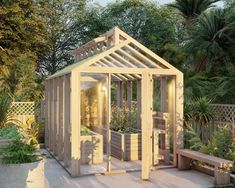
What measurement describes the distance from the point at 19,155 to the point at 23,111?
24.0 ft

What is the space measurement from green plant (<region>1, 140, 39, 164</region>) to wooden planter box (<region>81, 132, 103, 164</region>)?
123 inches

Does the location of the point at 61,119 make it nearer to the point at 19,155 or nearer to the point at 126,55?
the point at 126,55

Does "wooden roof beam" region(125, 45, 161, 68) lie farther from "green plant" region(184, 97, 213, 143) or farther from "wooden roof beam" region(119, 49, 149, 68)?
"green plant" region(184, 97, 213, 143)

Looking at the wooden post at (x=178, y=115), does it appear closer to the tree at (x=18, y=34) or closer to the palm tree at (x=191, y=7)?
the tree at (x=18, y=34)

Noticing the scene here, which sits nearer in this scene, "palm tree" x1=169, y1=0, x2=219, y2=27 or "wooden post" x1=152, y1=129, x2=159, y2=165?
"wooden post" x1=152, y1=129, x2=159, y2=165

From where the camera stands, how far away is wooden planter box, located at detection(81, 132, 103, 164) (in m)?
7.91

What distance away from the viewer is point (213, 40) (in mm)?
16484

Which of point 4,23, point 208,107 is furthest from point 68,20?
point 208,107

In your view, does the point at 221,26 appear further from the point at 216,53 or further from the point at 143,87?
the point at 143,87

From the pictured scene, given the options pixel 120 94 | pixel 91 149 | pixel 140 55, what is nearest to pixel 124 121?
pixel 91 149

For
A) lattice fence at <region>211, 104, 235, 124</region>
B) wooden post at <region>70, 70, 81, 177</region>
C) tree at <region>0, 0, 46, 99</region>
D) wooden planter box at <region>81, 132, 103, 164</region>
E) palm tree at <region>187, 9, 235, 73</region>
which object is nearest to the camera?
wooden post at <region>70, 70, 81, 177</region>

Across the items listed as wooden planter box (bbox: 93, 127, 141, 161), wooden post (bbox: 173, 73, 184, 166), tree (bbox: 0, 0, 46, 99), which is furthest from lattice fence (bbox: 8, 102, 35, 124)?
wooden post (bbox: 173, 73, 184, 166)

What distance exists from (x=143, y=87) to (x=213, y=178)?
219 cm

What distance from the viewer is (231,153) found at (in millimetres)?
6660
